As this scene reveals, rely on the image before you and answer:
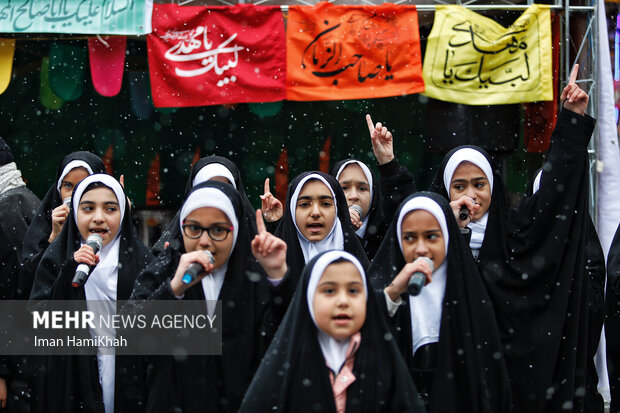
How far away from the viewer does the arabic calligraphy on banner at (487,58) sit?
22.2ft

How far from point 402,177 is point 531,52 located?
9.19ft

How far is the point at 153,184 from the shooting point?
8.00m

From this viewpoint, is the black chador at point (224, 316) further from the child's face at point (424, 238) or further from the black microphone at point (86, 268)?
the child's face at point (424, 238)

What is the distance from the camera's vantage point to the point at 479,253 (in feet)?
12.8

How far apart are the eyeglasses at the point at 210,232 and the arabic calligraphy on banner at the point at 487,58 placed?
4015mm

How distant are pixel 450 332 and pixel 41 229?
2604 millimetres

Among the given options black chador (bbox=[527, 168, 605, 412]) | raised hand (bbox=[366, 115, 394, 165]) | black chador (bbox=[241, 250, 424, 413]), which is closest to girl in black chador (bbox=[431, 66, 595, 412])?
black chador (bbox=[527, 168, 605, 412])

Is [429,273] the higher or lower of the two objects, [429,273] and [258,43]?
the lower

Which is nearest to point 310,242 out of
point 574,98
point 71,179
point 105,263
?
point 105,263

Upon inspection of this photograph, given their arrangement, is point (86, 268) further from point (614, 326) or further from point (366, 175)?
point (614, 326)

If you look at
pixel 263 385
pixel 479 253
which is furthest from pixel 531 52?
pixel 263 385

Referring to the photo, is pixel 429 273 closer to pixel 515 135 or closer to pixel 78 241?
pixel 78 241

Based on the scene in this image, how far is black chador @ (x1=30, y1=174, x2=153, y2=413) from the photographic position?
3.52m

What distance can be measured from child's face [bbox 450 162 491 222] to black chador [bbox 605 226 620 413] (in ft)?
2.86
